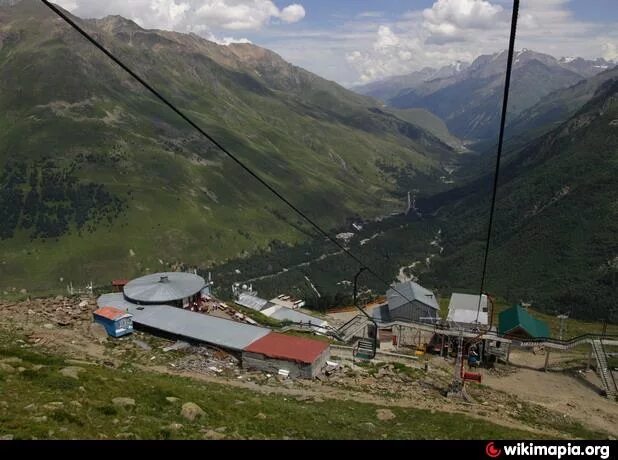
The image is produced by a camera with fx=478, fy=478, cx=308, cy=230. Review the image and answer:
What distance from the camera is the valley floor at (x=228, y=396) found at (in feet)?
85.1

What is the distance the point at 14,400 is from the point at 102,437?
270 inches

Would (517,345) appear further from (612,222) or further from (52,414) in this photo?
(612,222)

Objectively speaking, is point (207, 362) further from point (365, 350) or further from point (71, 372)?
point (365, 350)

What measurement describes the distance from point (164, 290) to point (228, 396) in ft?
131

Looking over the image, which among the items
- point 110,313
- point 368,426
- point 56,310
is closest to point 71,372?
point 368,426

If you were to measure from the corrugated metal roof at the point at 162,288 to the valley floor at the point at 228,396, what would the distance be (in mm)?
7620

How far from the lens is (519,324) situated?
247 feet

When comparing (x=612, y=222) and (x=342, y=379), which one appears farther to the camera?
(x=612, y=222)

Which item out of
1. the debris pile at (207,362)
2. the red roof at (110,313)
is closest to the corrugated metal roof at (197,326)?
the debris pile at (207,362)

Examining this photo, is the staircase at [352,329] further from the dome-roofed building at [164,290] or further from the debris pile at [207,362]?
the debris pile at [207,362]

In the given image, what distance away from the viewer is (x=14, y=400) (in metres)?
25.5

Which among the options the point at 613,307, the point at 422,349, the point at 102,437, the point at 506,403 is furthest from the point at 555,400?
the point at 613,307
